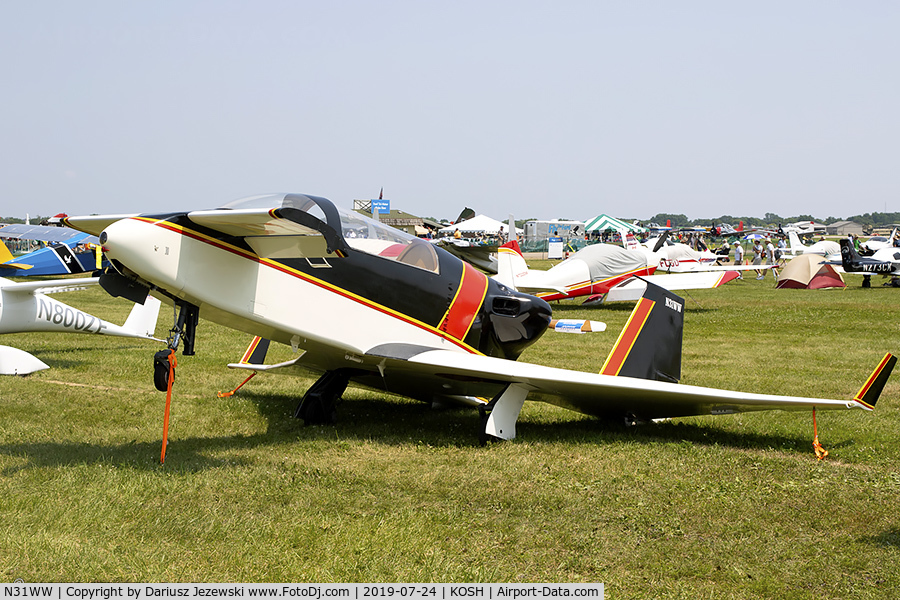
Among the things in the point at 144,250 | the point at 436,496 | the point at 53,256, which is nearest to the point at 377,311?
the point at 436,496

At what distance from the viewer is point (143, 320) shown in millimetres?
12383

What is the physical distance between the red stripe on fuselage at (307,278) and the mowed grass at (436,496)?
95 cm

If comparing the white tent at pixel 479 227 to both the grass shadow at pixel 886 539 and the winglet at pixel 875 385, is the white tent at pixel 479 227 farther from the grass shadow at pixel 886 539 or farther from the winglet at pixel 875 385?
the grass shadow at pixel 886 539

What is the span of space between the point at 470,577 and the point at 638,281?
62.0 feet

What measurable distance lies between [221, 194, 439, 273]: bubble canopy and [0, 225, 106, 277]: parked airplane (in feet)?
78.1

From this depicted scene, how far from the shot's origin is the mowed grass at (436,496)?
12.8ft

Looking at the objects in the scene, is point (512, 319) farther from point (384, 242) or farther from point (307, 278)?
point (307, 278)

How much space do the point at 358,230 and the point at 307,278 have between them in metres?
0.68

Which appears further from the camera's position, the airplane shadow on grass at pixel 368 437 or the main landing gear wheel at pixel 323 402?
the main landing gear wheel at pixel 323 402

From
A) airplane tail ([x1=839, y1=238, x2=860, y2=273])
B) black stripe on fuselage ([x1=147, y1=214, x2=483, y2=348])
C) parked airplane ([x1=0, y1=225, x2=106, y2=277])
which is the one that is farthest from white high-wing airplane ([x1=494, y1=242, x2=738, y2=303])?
parked airplane ([x1=0, y1=225, x2=106, y2=277])

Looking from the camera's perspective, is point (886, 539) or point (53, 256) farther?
point (53, 256)

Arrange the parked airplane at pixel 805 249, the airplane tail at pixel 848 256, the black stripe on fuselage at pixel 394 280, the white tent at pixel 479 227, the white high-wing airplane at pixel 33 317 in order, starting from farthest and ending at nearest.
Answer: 1. the white tent at pixel 479 227
2. the parked airplane at pixel 805 249
3. the airplane tail at pixel 848 256
4. the white high-wing airplane at pixel 33 317
5. the black stripe on fuselage at pixel 394 280

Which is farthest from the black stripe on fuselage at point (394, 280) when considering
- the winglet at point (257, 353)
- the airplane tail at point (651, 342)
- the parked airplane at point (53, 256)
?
the parked airplane at point (53, 256)

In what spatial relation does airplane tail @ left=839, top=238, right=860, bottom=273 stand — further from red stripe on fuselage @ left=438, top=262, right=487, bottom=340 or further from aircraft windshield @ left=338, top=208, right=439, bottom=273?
aircraft windshield @ left=338, top=208, right=439, bottom=273
